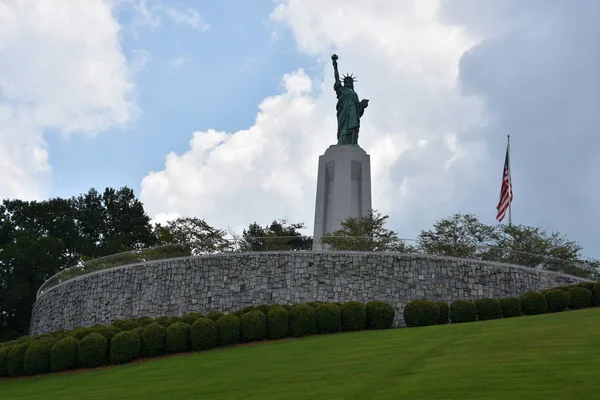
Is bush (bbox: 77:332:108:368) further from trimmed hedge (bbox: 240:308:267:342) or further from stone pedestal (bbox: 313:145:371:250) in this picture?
stone pedestal (bbox: 313:145:371:250)

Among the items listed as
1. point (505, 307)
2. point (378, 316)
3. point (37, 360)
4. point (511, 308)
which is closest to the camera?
point (37, 360)

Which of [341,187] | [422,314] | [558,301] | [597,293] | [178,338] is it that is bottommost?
[178,338]

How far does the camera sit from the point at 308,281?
2931 cm

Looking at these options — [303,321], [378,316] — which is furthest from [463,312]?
[303,321]

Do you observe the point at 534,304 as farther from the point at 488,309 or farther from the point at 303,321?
the point at 303,321

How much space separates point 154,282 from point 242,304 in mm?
4422

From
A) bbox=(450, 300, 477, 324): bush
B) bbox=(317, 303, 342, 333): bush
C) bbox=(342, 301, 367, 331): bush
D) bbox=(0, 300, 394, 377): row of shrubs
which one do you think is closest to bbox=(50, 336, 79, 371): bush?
bbox=(0, 300, 394, 377): row of shrubs

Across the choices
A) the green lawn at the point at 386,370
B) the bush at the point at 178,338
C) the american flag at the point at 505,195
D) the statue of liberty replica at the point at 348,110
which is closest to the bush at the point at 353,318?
the green lawn at the point at 386,370

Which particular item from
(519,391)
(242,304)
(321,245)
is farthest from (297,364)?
(321,245)

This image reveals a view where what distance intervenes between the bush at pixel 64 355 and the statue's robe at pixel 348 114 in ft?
76.6

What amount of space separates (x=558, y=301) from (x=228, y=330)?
36.4ft

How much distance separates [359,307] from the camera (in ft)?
78.8

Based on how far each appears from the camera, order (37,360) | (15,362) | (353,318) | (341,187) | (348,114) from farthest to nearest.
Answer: (348,114) → (341,187) → (353,318) → (15,362) → (37,360)

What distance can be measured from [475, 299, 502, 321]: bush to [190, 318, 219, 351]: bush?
29.9ft
